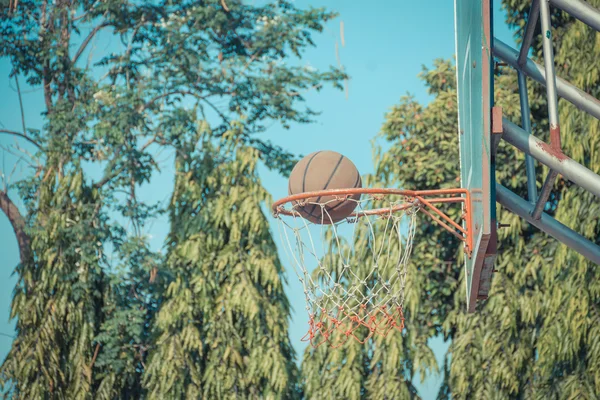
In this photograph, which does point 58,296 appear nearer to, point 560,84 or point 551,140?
point 560,84

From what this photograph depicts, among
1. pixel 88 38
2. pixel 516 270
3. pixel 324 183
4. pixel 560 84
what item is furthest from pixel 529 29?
pixel 88 38

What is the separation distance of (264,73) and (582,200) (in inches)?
187

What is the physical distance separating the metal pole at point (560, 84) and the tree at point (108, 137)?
5.17m

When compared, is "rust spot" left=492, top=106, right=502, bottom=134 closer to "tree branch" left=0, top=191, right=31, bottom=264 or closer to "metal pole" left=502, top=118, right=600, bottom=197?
"metal pole" left=502, top=118, right=600, bottom=197

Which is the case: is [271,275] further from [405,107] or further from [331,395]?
[405,107]

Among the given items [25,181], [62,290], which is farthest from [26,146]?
[62,290]

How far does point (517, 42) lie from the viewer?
8.34 meters

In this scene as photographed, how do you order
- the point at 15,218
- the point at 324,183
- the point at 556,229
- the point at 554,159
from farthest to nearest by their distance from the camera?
the point at 15,218 → the point at 324,183 → the point at 556,229 → the point at 554,159

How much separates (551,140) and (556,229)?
1.34 ft

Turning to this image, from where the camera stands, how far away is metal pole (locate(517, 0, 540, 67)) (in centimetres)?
301

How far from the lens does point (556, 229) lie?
299 centimetres

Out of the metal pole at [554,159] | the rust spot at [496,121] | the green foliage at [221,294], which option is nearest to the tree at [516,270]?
the green foliage at [221,294]

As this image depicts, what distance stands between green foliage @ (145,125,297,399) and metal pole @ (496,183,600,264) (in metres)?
4.89

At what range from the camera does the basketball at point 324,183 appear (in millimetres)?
3854
